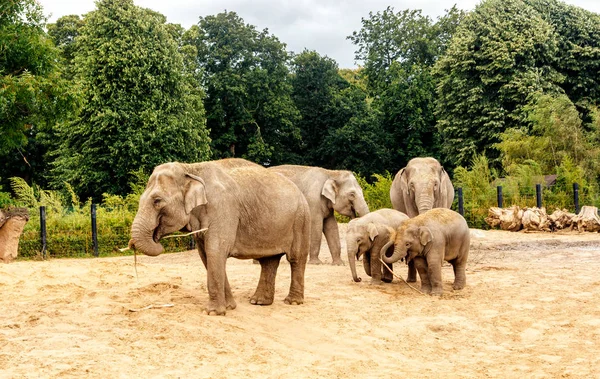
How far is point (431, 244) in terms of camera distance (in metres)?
11.0

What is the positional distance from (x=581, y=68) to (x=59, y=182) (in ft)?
97.1

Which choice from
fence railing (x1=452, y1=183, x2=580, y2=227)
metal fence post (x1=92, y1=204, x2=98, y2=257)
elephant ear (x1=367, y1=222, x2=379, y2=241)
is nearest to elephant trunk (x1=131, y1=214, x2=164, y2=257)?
elephant ear (x1=367, y1=222, x2=379, y2=241)

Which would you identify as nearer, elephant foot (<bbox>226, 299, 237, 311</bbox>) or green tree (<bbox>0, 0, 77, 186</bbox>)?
elephant foot (<bbox>226, 299, 237, 311</bbox>)

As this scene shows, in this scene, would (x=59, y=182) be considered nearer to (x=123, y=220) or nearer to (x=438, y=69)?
(x=123, y=220)

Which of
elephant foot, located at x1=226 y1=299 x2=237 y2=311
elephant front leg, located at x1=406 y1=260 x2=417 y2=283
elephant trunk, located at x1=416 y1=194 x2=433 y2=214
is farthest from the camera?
elephant trunk, located at x1=416 y1=194 x2=433 y2=214

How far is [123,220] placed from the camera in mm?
21750

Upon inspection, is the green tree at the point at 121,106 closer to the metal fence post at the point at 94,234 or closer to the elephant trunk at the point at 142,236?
the metal fence post at the point at 94,234

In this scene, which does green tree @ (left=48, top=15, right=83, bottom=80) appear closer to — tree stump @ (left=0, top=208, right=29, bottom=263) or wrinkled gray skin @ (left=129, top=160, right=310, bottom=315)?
tree stump @ (left=0, top=208, right=29, bottom=263)

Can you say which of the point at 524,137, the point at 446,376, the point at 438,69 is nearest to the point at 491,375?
the point at 446,376

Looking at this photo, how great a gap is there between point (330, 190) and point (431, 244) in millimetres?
4713

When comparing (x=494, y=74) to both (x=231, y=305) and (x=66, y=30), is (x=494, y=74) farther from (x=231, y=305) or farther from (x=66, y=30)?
(x=231, y=305)

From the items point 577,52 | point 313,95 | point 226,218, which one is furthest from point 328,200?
point 313,95

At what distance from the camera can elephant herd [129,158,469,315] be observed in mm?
8359

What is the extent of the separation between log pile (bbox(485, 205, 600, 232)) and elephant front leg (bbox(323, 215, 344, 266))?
11019mm
